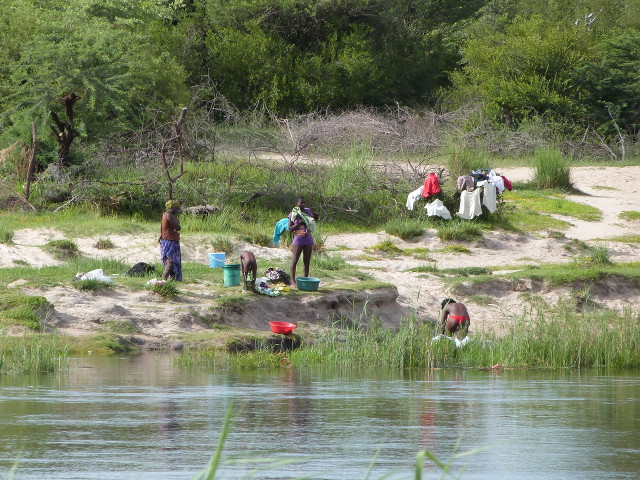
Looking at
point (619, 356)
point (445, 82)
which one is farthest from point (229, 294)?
point (445, 82)

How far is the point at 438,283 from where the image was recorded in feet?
68.7

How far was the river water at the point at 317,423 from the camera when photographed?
25.2ft

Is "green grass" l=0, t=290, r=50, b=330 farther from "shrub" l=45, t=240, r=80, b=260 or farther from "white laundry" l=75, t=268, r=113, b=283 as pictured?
"shrub" l=45, t=240, r=80, b=260

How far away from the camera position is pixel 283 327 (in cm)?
1661

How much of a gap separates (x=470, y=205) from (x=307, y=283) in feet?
29.6

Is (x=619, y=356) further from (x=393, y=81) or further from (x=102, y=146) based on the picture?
(x=393, y=81)

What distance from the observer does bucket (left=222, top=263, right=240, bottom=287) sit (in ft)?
60.1

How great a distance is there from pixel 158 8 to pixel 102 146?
13573mm

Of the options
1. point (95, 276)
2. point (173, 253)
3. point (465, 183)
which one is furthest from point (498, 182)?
point (95, 276)

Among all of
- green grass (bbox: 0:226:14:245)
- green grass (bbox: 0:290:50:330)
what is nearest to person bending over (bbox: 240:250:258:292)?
green grass (bbox: 0:290:50:330)

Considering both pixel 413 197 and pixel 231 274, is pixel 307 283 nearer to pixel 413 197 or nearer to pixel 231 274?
pixel 231 274

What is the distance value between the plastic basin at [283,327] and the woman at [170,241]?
237 centimetres

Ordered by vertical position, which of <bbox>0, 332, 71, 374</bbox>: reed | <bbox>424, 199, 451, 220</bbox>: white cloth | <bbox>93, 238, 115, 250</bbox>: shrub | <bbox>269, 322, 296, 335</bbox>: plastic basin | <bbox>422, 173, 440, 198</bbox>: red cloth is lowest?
<bbox>269, 322, 296, 335</bbox>: plastic basin

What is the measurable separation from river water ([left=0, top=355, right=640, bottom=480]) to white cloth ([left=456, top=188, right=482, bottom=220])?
12761 millimetres
